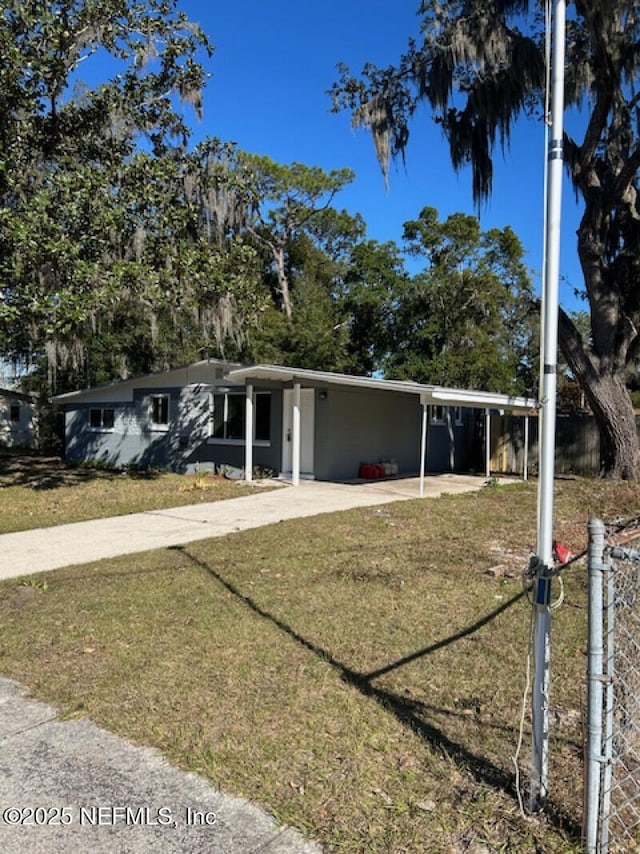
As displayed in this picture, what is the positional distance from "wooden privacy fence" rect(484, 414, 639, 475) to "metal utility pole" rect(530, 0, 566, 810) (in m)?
14.8

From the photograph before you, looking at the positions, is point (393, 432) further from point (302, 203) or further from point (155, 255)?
point (302, 203)

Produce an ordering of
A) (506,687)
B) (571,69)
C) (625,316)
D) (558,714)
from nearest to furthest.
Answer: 1. (558,714)
2. (506,687)
3. (571,69)
4. (625,316)

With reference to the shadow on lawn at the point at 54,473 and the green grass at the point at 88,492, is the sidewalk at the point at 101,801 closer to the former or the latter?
the green grass at the point at 88,492

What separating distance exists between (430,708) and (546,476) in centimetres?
161

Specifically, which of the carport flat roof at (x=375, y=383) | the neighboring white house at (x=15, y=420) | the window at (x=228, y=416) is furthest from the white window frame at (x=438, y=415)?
the neighboring white house at (x=15, y=420)

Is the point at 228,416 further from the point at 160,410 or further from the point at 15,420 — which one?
the point at 15,420

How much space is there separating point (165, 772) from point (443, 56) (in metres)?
14.3

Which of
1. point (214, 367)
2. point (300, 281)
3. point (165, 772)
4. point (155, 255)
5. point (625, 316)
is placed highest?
point (300, 281)

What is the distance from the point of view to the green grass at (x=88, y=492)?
10.3 metres

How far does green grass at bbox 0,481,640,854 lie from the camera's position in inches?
100

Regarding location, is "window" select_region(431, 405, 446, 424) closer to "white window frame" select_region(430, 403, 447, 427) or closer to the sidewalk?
"white window frame" select_region(430, 403, 447, 427)

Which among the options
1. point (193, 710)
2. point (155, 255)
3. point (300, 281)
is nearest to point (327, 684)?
point (193, 710)

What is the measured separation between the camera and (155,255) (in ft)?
42.9

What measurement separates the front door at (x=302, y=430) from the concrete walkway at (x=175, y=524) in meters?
1.11
